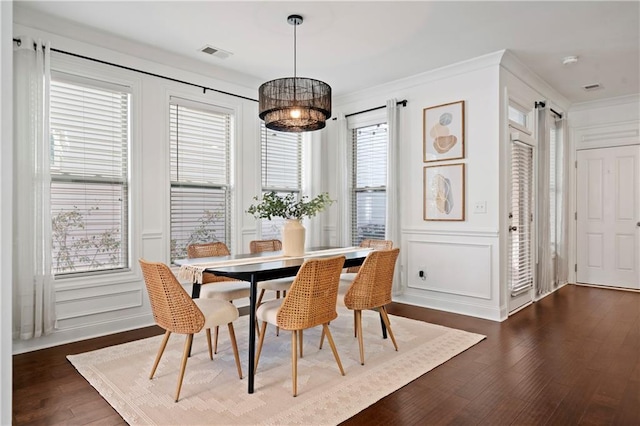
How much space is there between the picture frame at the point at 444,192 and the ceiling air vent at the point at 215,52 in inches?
103

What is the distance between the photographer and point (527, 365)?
118 inches

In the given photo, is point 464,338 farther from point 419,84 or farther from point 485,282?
point 419,84

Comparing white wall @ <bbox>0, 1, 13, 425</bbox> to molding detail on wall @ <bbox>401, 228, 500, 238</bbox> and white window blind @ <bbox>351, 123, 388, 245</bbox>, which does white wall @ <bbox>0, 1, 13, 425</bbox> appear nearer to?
molding detail on wall @ <bbox>401, 228, 500, 238</bbox>

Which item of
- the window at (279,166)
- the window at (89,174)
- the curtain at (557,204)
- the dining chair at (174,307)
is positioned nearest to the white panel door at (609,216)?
the curtain at (557,204)

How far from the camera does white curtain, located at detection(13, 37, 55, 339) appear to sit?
313 centimetres

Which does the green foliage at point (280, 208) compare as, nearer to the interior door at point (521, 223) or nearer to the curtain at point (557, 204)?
the interior door at point (521, 223)

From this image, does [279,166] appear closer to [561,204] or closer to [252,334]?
[252,334]

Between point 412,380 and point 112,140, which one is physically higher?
point 112,140

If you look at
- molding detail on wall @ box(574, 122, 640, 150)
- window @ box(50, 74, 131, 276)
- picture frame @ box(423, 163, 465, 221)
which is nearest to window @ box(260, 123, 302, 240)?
window @ box(50, 74, 131, 276)

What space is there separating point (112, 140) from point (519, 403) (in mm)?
3979

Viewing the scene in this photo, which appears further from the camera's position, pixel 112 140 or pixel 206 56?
pixel 206 56

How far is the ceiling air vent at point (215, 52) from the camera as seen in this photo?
4027 millimetres

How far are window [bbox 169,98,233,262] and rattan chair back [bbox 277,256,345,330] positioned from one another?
7.16 ft

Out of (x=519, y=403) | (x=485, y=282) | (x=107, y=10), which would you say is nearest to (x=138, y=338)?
(x=107, y=10)
